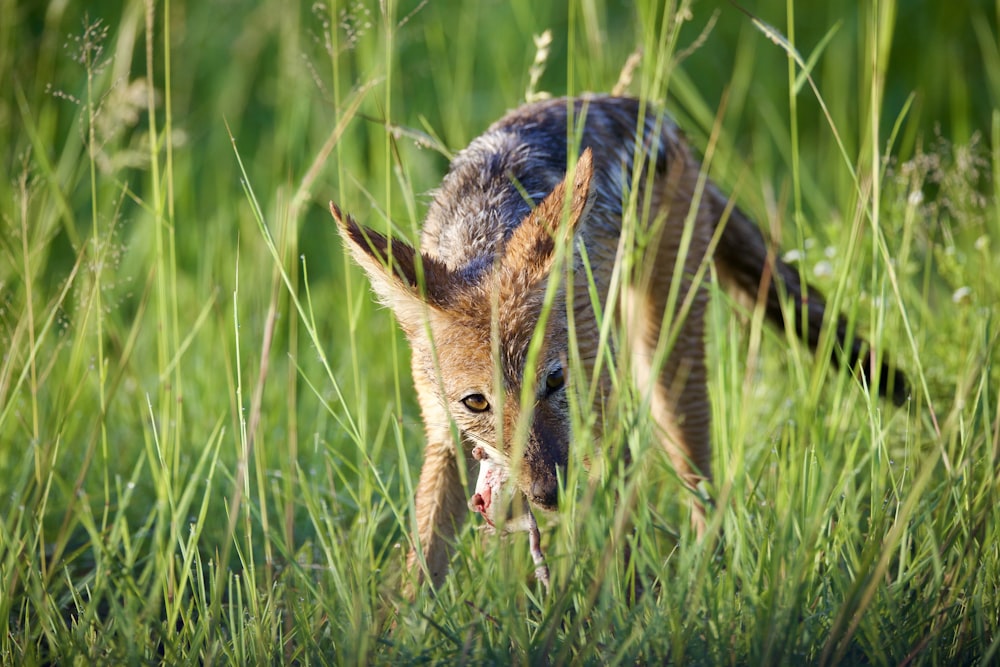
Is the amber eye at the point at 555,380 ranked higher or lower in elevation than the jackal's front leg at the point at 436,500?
higher

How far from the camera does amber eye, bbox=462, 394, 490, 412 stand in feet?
9.85

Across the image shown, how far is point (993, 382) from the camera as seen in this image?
3721 millimetres

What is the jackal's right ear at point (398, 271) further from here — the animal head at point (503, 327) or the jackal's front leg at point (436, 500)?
the jackal's front leg at point (436, 500)

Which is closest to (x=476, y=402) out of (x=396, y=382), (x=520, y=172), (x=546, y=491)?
(x=396, y=382)

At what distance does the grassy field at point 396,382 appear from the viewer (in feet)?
8.00

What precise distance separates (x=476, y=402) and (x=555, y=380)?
24 cm

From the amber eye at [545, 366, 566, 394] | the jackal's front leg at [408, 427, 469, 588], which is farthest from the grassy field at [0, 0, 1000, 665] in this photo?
the amber eye at [545, 366, 566, 394]

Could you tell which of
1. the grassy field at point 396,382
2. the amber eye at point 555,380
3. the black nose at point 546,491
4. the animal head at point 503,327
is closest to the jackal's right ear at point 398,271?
the animal head at point 503,327

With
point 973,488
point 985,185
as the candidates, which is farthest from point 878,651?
point 985,185

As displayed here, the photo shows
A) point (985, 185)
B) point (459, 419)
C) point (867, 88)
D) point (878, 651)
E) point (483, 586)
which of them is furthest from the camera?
point (985, 185)

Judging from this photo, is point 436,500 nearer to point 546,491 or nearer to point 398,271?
point 546,491

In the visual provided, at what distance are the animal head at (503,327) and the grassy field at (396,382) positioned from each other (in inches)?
7.5

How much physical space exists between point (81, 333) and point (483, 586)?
149cm

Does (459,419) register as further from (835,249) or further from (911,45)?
(911,45)
